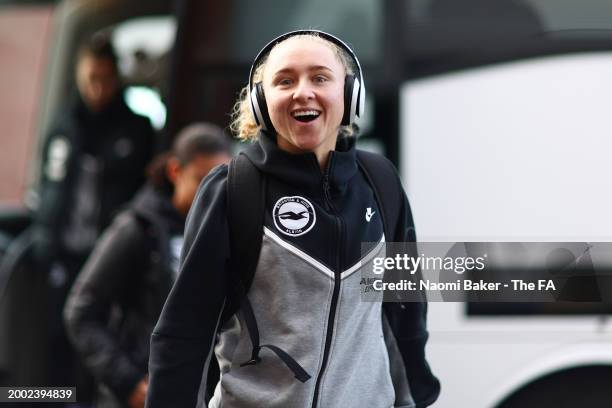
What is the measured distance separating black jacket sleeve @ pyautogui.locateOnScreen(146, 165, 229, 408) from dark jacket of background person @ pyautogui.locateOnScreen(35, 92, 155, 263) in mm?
3229

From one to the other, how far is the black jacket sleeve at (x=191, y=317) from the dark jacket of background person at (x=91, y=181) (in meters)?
3.23

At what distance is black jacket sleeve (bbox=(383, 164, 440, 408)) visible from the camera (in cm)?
215

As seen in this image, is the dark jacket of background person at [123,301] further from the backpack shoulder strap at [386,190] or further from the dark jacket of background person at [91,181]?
the dark jacket of background person at [91,181]

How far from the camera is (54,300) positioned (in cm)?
518

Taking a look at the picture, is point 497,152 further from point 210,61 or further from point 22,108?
point 22,108

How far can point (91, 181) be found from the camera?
5242 millimetres

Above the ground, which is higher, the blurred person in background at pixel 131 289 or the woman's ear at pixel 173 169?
the woman's ear at pixel 173 169

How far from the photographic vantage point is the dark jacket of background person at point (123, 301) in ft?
11.4

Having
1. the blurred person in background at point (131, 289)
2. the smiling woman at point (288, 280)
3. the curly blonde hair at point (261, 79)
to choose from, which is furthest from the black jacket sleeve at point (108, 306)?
the smiling woman at point (288, 280)

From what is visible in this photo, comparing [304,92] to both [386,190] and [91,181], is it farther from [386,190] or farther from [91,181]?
[91,181]

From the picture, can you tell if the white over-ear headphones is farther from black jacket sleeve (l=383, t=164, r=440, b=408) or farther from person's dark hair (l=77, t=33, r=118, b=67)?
person's dark hair (l=77, t=33, r=118, b=67)

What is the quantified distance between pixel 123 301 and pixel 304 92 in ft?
5.75

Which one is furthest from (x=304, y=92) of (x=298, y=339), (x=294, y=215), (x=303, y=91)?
(x=298, y=339)

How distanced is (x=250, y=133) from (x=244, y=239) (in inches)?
13.6
